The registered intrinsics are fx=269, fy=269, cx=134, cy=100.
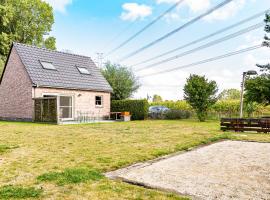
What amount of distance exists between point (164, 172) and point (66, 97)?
20.8 meters

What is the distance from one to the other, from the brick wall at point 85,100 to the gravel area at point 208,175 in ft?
55.5

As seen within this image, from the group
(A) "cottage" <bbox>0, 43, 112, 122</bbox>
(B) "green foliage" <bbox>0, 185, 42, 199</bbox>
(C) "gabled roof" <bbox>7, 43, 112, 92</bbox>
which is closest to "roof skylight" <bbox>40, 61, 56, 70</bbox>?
(A) "cottage" <bbox>0, 43, 112, 122</bbox>

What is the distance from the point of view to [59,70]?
78.7ft

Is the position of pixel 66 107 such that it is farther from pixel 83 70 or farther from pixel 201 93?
pixel 201 93

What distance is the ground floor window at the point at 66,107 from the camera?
23.9m

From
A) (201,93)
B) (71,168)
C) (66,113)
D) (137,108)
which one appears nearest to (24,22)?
(66,113)

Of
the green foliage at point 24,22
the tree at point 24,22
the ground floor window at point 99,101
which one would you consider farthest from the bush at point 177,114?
the green foliage at point 24,22

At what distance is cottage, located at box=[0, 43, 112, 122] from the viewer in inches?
851

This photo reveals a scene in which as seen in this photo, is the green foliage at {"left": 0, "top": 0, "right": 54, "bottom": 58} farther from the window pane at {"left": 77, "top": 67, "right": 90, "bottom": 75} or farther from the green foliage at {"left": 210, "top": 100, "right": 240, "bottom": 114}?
the green foliage at {"left": 210, "top": 100, "right": 240, "bottom": 114}

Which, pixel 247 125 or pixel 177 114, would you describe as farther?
pixel 177 114

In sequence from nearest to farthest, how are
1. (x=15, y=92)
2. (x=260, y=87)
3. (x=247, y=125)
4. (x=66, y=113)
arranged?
(x=247, y=125)
(x=15, y=92)
(x=260, y=87)
(x=66, y=113)

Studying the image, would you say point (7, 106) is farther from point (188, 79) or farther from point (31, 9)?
point (31, 9)

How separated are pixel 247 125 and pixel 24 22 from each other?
36.3m

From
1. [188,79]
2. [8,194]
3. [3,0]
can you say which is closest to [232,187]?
[8,194]
